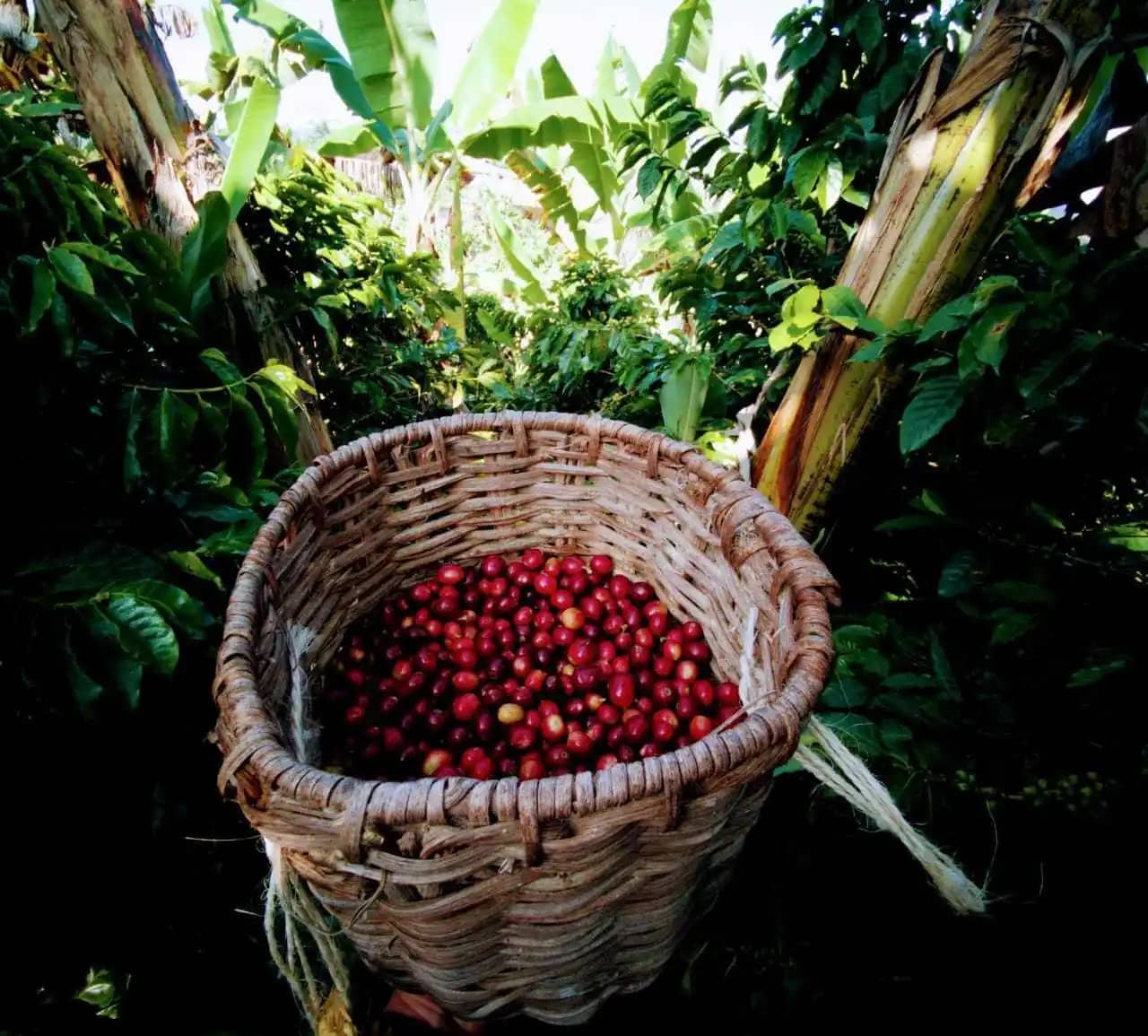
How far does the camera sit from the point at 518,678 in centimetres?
130

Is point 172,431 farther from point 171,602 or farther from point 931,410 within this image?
point 931,410

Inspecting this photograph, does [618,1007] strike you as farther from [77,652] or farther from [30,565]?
[30,565]

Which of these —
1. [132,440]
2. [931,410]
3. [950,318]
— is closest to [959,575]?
[931,410]

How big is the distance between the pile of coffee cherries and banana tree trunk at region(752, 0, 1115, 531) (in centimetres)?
66

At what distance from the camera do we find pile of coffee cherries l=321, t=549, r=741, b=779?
110 centimetres

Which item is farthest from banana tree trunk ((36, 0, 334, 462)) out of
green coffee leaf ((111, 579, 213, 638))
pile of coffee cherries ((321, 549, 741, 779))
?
green coffee leaf ((111, 579, 213, 638))

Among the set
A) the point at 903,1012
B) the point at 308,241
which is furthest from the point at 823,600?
the point at 308,241

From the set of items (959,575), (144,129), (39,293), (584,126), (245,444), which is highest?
(584,126)

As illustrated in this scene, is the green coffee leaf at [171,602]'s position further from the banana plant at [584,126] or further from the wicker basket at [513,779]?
the banana plant at [584,126]

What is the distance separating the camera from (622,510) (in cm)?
137

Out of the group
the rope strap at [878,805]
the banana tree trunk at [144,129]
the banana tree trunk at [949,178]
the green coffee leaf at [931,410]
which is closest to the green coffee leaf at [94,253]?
the banana tree trunk at [144,129]

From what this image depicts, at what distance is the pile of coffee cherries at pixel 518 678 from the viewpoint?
1097 millimetres

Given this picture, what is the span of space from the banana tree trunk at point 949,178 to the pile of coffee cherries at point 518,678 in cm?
66

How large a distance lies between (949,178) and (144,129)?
2089 millimetres
